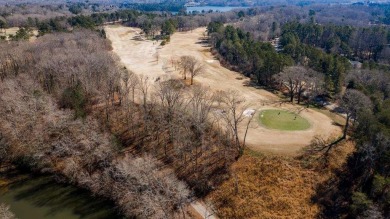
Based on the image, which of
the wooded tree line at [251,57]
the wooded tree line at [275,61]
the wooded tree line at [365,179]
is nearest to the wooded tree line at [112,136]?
the wooded tree line at [365,179]

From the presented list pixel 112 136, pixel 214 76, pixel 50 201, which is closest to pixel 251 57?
pixel 214 76

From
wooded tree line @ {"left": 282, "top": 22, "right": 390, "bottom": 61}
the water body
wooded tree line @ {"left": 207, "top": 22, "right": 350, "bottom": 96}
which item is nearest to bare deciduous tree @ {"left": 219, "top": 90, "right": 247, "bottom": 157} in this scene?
wooded tree line @ {"left": 207, "top": 22, "right": 350, "bottom": 96}

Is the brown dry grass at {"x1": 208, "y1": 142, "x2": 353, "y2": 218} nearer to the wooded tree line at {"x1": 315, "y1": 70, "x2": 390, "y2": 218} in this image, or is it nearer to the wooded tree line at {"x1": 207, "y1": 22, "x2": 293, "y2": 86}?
the wooded tree line at {"x1": 315, "y1": 70, "x2": 390, "y2": 218}

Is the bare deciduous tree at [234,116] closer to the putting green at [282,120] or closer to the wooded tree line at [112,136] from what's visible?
the wooded tree line at [112,136]

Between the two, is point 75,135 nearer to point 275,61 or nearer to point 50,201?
point 50,201

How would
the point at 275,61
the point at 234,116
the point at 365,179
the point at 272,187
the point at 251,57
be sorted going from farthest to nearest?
the point at 251,57 → the point at 275,61 → the point at 234,116 → the point at 272,187 → the point at 365,179

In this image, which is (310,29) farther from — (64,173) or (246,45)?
(64,173)

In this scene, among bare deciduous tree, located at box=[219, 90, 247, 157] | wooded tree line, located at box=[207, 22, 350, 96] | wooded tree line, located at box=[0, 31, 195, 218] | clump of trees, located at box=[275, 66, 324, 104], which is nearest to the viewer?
wooded tree line, located at box=[0, 31, 195, 218]
